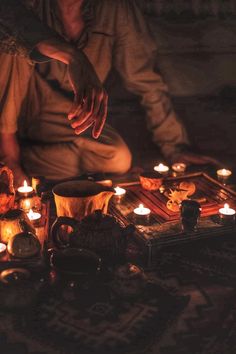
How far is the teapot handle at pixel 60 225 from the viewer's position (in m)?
2.59

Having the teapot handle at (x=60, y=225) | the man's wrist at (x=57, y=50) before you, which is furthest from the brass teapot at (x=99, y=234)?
the man's wrist at (x=57, y=50)

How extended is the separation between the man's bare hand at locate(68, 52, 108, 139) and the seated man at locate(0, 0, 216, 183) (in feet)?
2.25

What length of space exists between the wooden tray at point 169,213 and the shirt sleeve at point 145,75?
0.70 metres

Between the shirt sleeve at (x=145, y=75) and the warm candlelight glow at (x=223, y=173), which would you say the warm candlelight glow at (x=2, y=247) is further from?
the shirt sleeve at (x=145, y=75)

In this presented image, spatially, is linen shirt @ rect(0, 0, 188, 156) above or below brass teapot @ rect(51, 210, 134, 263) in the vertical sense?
above

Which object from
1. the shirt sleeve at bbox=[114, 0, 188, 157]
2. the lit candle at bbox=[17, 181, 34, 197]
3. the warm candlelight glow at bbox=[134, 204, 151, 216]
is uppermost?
the shirt sleeve at bbox=[114, 0, 188, 157]

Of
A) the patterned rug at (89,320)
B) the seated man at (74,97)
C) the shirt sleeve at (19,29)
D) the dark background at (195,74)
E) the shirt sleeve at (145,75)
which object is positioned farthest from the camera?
the dark background at (195,74)

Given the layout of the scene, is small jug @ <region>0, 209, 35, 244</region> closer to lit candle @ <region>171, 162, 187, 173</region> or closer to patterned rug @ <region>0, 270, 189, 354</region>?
patterned rug @ <region>0, 270, 189, 354</region>

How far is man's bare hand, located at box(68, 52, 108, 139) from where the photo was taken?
2.97 metres

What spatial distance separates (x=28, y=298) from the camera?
232cm

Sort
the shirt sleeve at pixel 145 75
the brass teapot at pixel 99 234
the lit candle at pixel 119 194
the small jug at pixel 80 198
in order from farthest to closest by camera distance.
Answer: the shirt sleeve at pixel 145 75 < the lit candle at pixel 119 194 < the small jug at pixel 80 198 < the brass teapot at pixel 99 234

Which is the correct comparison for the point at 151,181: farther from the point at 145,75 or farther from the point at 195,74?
the point at 195,74

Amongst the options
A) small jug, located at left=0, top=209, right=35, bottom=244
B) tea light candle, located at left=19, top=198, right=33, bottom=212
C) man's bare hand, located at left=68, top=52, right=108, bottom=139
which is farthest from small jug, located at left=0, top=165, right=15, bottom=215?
man's bare hand, located at left=68, top=52, right=108, bottom=139

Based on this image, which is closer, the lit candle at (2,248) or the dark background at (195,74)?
the lit candle at (2,248)
